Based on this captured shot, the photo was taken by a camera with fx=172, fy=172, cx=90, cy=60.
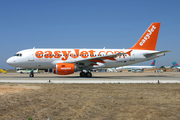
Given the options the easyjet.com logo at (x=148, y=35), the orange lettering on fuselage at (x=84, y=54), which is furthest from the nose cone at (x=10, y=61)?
the easyjet.com logo at (x=148, y=35)

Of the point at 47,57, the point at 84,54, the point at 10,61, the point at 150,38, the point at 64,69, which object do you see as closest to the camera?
the point at 64,69

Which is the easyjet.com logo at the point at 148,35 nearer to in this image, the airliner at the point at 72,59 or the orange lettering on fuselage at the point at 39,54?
the airliner at the point at 72,59

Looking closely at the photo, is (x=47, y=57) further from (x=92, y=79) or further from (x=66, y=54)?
(x=92, y=79)

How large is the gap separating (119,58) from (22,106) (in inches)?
800

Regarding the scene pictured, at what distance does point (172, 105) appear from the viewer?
23.3 ft

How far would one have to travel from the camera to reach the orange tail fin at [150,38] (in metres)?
27.2

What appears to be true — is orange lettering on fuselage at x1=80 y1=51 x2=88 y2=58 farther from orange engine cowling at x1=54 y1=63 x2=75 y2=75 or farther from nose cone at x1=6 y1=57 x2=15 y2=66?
nose cone at x1=6 y1=57 x2=15 y2=66

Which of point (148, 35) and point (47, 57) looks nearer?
point (47, 57)

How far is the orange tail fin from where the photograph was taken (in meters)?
27.2

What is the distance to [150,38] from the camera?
27.2 meters

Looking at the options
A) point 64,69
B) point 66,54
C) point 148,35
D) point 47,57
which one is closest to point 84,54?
point 66,54

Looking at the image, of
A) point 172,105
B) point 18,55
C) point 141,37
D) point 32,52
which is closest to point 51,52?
point 32,52

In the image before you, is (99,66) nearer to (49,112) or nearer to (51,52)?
(51,52)

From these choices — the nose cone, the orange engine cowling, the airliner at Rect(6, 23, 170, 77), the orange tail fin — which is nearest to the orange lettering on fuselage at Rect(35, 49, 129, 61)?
the airliner at Rect(6, 23, 170, 77)
